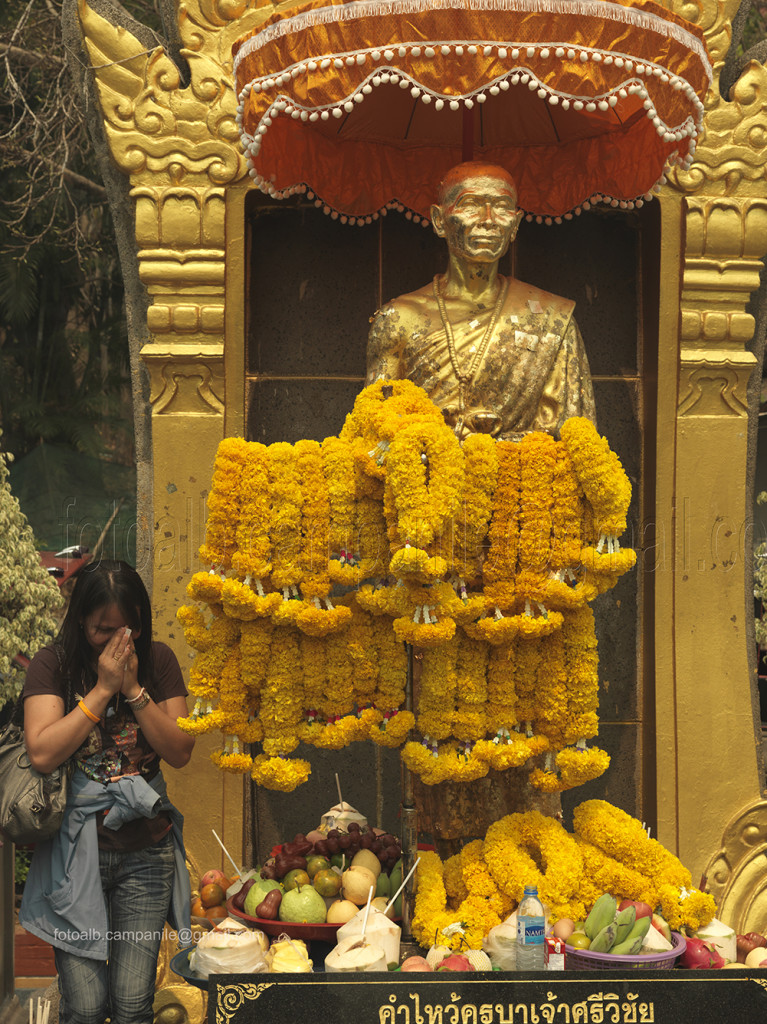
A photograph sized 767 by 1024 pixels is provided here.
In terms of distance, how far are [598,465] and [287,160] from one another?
1.88m

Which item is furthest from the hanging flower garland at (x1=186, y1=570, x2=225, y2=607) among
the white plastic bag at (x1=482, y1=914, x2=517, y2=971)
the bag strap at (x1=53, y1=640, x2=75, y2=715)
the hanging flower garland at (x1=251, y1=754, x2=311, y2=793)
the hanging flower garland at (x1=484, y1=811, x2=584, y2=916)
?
the white plastic bag at (x1=482, y1=914, x2=517, y2=971)

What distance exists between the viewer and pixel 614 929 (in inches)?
134

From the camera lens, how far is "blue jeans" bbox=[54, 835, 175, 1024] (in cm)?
Answer: 334

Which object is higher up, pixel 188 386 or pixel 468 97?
pixel 468 97

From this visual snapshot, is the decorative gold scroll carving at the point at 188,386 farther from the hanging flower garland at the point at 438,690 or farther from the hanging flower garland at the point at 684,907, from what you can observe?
the hanging flower garland at the point at 684,907

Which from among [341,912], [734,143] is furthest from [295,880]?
[734,143]

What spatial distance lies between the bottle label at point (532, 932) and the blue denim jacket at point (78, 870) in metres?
1.19

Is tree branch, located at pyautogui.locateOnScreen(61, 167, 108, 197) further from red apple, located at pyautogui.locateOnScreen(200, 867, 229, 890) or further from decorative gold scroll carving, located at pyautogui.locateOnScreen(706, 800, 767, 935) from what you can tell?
decorative gold scroll carving, located at pyautogui.locateOnScreen(706, 800, 767, 935)

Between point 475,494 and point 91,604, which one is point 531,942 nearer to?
point 475,494

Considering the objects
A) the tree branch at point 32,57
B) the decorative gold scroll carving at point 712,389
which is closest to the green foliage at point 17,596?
the decorative gold scroll carving at point 712,389

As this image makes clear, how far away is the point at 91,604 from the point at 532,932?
1.69 meters

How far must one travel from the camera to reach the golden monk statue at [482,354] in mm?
4040

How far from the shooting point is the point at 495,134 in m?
4.62

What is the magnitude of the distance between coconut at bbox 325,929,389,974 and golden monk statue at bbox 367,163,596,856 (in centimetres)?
84
